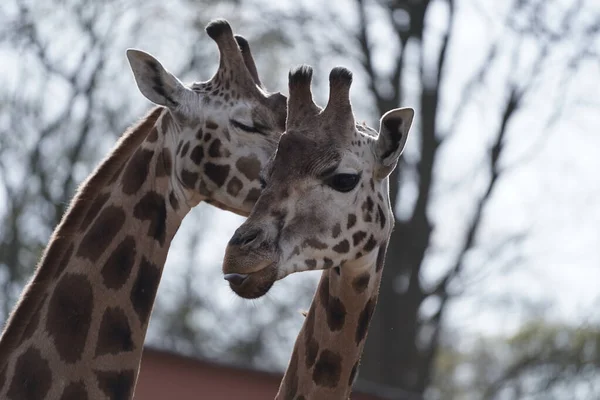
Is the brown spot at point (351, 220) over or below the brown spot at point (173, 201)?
below

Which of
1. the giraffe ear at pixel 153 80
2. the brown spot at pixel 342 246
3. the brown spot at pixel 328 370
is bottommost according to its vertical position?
the brown spot at pixel 328 370

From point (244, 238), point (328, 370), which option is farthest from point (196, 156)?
point (328, 370)

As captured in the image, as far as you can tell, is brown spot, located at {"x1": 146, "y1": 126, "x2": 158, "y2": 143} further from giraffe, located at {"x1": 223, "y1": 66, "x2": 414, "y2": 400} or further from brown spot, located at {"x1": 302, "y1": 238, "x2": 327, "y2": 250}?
brown spot, located at {"x1": 302, "y1": 238, "x2": 327, "y2": 250}

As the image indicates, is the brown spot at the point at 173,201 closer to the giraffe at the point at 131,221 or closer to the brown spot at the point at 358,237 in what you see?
the giraffe at the point at 131,221

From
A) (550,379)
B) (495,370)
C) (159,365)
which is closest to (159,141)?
(159,365)

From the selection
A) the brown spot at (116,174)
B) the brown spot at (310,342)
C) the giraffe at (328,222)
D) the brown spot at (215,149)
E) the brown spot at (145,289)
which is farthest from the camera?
the brown spot at (215,149)

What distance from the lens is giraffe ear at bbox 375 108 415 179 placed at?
7.48m

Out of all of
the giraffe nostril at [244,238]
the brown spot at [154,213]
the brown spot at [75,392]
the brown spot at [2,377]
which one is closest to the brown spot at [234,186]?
the brown spot at [154,213]

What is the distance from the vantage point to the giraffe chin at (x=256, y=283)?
6.94m

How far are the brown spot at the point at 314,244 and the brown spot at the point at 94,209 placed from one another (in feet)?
4.96

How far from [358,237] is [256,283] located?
2.26 feet

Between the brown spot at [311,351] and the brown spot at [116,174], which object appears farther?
the brown spot at [116,174]

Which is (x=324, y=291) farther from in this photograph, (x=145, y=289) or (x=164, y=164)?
(x=164, y=164)

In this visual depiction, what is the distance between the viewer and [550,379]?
84.4 feet
